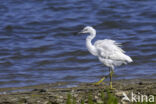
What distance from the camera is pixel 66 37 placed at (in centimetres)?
1288

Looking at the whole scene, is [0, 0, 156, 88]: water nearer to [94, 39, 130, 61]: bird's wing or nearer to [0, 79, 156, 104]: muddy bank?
[0, 79, 156, 104]: muddy bank

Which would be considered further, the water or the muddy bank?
the water

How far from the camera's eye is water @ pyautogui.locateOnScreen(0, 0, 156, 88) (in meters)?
9.22

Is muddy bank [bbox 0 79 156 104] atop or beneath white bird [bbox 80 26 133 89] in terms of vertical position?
beneath

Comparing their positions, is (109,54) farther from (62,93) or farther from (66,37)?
(66,37)

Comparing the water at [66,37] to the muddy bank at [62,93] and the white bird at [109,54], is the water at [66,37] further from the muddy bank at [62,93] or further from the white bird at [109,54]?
the white bird at [109,54]

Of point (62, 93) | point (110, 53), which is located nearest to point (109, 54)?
point (110, 53)

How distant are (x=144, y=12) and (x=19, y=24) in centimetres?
505

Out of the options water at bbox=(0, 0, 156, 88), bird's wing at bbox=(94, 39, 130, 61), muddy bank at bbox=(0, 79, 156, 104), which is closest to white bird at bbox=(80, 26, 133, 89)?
bird's wing at bbox=(94, 39, 130, 61)

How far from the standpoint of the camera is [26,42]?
1219 cm

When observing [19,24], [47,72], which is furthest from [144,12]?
[47,72]

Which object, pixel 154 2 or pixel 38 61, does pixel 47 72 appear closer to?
pixel 38 61

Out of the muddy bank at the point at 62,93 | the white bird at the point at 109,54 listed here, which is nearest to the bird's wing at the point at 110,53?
the white bird at the point at 109,54

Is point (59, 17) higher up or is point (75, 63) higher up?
point (59, 17)
